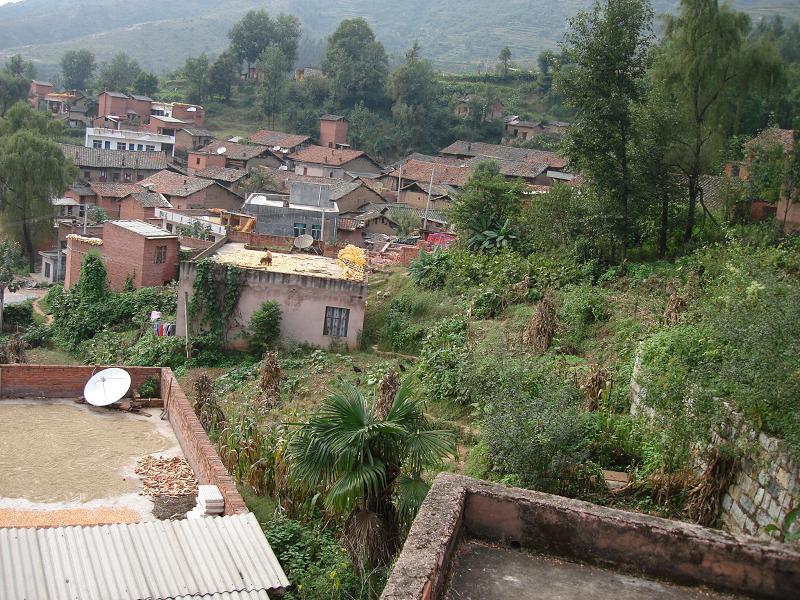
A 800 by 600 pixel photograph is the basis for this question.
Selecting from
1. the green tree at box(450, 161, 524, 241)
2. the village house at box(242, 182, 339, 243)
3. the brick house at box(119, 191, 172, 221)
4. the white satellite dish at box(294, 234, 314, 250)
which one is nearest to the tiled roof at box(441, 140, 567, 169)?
the village house at box(242, 182, 339, 243)

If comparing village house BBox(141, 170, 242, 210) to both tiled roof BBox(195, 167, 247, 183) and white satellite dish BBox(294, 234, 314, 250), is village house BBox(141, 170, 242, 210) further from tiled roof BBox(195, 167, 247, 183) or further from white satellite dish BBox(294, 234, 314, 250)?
white satellite dish BBox(294, 234, 314, 250)

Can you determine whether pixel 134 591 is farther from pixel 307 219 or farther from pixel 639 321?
pixel 307 219

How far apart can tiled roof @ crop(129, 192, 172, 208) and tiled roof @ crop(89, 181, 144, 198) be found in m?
1.78

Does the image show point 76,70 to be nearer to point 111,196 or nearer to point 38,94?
point 38,94

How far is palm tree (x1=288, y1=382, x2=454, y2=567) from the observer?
8.43m

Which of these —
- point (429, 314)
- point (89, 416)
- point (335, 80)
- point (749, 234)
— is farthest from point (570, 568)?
point (335, 80)

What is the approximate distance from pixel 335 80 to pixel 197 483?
68.6 meters

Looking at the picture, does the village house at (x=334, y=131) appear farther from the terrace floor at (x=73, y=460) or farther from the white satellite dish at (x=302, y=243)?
the terrace floor at (x=73, y=460)

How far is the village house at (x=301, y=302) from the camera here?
22.3 meters

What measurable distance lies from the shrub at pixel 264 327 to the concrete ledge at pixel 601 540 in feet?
58.3

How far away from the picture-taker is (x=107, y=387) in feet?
44.8

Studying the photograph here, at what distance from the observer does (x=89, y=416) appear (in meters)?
13.4

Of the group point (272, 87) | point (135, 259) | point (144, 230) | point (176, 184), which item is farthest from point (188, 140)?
point (135, 259)

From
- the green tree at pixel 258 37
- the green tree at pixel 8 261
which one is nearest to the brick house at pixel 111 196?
the green tree at pixel 8 261
